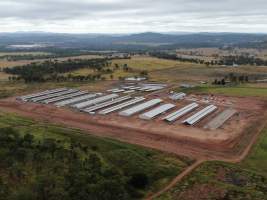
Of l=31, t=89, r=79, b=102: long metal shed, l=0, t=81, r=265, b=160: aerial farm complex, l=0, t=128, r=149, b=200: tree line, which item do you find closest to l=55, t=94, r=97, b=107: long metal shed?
l=0, t=81, r=265, b=160: aerial farm complex

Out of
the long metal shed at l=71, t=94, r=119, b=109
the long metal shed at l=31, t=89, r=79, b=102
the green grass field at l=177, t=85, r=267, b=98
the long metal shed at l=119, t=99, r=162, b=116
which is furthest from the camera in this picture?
the green grass field at l=177, t=85, r=267, b=98

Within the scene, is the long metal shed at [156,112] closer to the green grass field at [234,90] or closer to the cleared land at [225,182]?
the green grass field at [234,90]

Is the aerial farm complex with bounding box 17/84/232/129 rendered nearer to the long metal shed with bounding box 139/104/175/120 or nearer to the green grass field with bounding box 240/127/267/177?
the long metal shed with bounding box 139/104/175/120

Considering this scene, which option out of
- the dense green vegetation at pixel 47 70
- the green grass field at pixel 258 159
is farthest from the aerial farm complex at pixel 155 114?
the dense green vegetation at pixel 47 70

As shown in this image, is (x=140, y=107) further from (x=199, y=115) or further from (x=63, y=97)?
(x=63, y=97)

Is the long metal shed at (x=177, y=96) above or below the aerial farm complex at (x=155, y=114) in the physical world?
above
